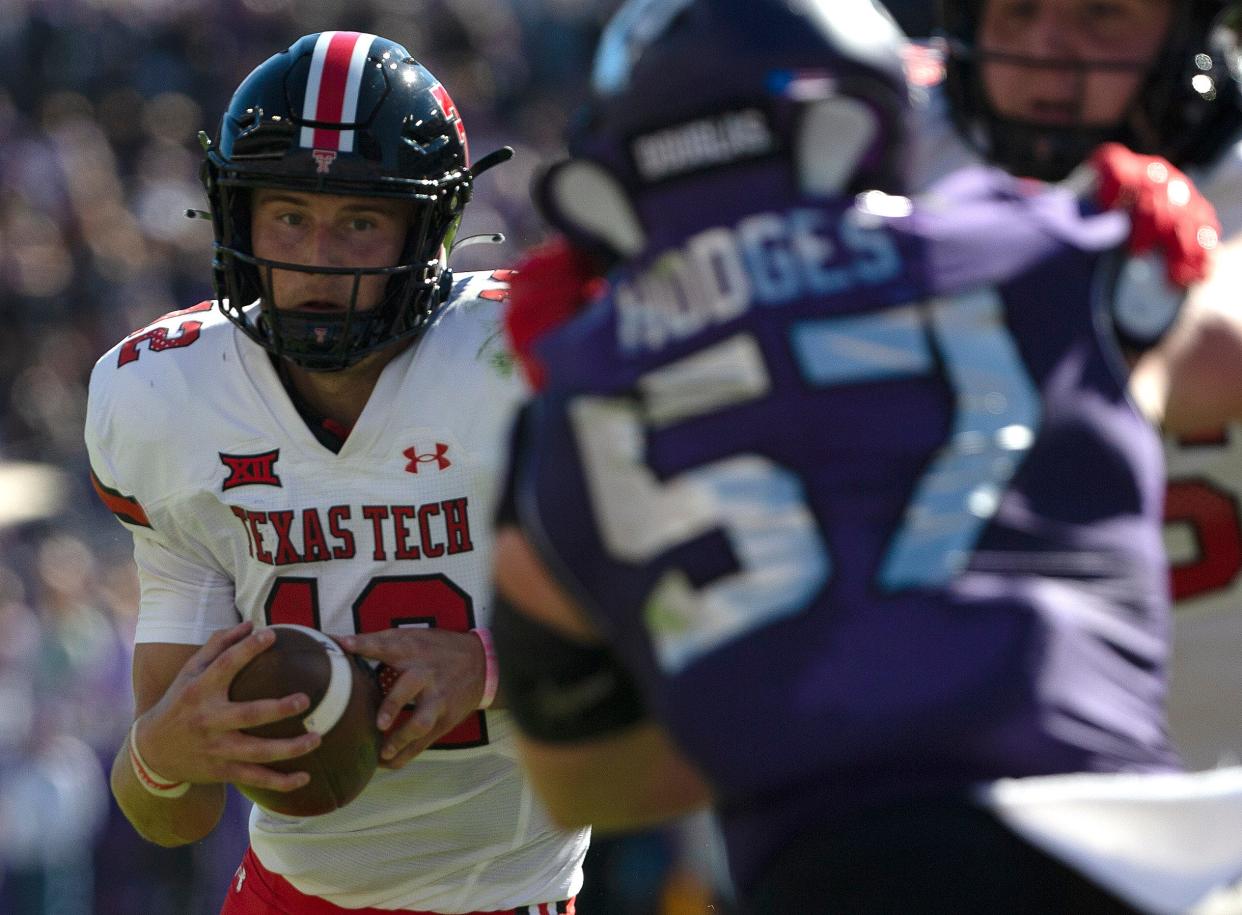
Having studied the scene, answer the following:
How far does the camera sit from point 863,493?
1.89 metres

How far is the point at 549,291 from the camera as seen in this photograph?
220cm

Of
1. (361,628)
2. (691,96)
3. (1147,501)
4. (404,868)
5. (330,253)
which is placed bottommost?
(404,868)

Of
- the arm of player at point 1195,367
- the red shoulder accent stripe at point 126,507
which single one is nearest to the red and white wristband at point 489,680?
the red shoulder accent stripe at point 126,507

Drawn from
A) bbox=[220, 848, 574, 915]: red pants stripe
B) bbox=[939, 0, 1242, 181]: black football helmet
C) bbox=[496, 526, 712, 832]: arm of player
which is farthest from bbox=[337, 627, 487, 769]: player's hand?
bbox=[939, 0, 1242, 181]: black football helmet

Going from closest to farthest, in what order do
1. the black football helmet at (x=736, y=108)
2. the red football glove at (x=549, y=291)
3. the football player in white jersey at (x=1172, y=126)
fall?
the black football helmet at (x=736, y=108) < the red football glove at (x=549, y=291) < the football player in white jersey at (x=1172, y=126)

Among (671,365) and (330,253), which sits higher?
(671,365)

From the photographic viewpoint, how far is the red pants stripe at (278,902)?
3.55m

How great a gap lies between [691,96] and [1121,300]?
0.50 m

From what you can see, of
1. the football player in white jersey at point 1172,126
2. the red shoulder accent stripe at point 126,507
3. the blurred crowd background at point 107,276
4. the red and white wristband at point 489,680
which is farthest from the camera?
the blurred crowd background at point 107,276

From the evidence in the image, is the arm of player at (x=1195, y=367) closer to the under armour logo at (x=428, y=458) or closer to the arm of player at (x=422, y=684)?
the arm of player at (x=422, y=684)

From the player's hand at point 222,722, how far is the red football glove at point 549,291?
1.09 m

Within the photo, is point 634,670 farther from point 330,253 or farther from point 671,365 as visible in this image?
point 330,253

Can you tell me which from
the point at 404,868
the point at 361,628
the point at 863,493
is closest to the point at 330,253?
the point at 361,628

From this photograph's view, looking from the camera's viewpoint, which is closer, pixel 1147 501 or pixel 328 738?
pixel 1147 501
